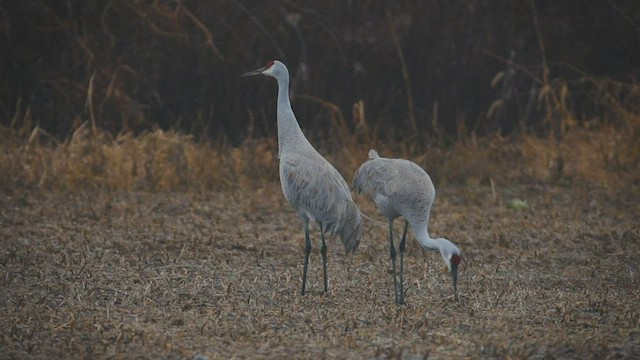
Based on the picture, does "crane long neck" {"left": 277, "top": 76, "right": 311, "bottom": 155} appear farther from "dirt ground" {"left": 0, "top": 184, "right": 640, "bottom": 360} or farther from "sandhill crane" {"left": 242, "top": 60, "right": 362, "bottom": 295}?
"dirt ground" {"left": 0, "top": 184, "right": 640, "bottom": 360}

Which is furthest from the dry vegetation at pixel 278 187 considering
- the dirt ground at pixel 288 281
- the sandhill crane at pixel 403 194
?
the sandhill crane at pixel 403 194

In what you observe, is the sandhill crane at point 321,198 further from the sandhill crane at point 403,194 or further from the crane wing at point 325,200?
the sandhill crane at point 403,194

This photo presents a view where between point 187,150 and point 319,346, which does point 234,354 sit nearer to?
point 319,346

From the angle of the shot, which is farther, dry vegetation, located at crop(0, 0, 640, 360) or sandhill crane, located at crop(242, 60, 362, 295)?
sandhill crane, located at crop(242, 60, 362, 295)

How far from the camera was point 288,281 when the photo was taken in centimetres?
567

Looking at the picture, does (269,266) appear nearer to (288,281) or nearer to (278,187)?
(288,281)

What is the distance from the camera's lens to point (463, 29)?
1080 centimetres

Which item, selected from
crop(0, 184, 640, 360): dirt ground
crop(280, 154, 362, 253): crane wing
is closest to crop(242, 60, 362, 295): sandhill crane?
crop(280, 154, 362, 253): crane wing

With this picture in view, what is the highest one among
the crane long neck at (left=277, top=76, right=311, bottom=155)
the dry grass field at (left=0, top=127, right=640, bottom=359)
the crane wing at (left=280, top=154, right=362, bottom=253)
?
the crane long neck at (left=277, top=76, right=311, bottom=155)

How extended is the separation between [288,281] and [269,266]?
44 cm

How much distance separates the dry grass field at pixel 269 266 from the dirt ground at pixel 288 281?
0.05 ft

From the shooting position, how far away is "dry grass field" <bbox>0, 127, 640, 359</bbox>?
4.36 m

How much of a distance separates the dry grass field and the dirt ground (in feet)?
0.05

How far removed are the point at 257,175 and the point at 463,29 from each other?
2936mm
